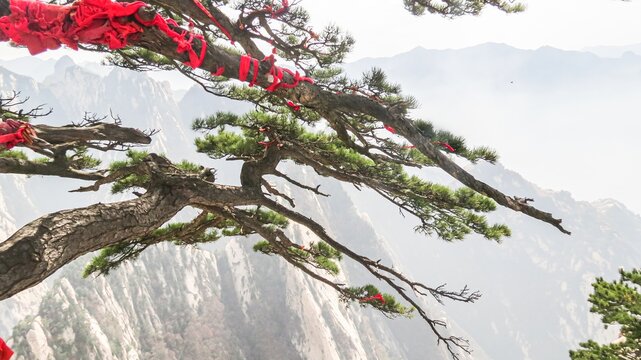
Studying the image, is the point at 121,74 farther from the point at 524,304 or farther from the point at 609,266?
the point at 609,266

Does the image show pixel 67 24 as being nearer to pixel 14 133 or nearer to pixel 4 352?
pixel 14 133

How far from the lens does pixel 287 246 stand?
5367 mm

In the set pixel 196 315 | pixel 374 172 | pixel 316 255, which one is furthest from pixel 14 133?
pixel 196 315

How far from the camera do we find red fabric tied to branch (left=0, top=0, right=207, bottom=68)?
2.24 m

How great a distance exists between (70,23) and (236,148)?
7.62 feet

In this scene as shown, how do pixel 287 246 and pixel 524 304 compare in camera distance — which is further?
pixel 524 304

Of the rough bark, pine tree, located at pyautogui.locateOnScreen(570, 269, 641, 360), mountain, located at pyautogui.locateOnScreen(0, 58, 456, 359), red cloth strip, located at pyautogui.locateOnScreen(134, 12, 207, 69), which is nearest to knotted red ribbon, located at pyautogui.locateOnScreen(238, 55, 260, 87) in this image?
red cloth strip, located at pyautogui.locateOnScreen(134, 12, 207, 69)

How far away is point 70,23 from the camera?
2.34 m

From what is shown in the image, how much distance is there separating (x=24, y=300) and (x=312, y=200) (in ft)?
234

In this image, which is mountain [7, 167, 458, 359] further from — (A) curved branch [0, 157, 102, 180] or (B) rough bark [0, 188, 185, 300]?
(B) rough bark [0, 188, 185, 300]

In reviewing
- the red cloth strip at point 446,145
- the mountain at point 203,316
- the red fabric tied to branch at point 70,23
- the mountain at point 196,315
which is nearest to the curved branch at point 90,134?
the red fabric tied to branch at point 70,23

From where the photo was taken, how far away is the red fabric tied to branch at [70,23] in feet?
7.36

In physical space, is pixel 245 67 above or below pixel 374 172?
above

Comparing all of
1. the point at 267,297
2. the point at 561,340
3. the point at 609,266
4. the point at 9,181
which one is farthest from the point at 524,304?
the point at 9,181
